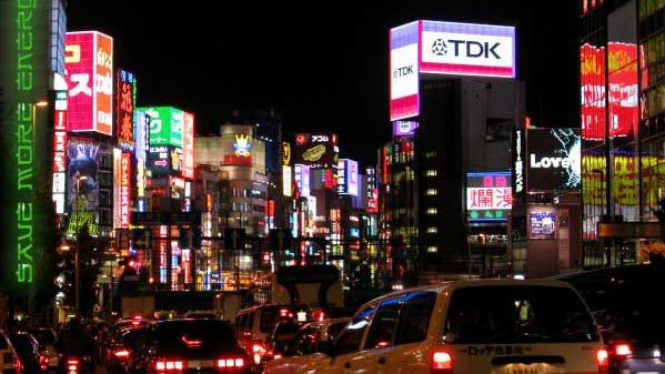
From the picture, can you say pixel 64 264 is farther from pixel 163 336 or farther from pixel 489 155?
pixel 489 155

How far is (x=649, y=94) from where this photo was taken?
53312mm

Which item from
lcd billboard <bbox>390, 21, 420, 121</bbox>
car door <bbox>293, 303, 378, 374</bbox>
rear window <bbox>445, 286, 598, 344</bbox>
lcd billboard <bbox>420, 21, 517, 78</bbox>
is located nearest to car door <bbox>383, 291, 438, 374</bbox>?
rear window <bbox>445, 286, 598, 344</bbox>

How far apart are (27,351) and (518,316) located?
1728cm

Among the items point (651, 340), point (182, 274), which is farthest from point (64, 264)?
point (651, 340)

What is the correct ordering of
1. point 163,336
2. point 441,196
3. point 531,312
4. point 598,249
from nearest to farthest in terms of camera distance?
point 531,312 < point 163,336 < point 598,249 < point 441,196

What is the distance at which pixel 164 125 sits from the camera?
504 ft

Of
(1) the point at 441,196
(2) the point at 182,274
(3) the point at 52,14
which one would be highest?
(3) the point at 52,14

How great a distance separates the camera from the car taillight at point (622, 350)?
45.5 feet

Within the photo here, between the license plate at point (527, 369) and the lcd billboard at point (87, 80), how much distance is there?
355 feet

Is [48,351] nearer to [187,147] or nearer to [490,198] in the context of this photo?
[490,198]

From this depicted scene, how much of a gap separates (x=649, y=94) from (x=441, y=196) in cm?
9224

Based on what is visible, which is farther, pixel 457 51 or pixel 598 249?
pixel 457 51

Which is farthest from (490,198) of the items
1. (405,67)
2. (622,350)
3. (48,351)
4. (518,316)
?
(518,316)

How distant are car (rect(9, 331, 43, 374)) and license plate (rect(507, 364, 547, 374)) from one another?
55.7 ft
